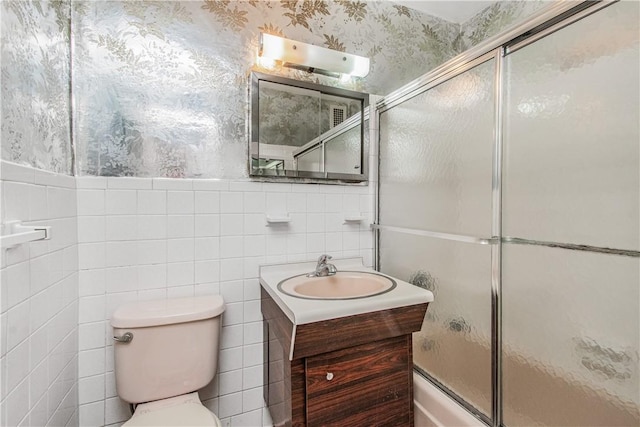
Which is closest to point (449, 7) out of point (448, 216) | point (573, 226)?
point (448, 216)

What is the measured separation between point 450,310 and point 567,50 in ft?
3.52

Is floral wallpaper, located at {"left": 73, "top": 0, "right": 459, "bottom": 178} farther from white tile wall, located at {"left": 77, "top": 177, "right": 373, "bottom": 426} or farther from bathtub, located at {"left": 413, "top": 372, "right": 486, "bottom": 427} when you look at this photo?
bathtub, located at {"left": 413, "top": 372, "right": 486, "bottom": 427}

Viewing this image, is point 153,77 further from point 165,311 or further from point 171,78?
point 165,311

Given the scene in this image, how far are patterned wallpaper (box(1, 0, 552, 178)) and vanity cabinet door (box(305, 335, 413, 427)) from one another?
3.12 feet

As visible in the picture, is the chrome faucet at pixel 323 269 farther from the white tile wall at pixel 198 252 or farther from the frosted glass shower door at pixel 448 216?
A: the frosted glass shower door at pixel 448 216

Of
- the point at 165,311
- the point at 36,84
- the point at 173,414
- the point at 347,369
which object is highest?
the point at 36,84

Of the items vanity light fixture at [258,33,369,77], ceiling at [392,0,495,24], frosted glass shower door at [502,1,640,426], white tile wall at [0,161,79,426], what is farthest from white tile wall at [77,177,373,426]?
ceiling at [392,0,495,24]

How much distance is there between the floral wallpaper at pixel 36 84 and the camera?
2.59ft

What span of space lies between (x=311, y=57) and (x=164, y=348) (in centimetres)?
147

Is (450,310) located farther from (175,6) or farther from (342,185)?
(175,6)

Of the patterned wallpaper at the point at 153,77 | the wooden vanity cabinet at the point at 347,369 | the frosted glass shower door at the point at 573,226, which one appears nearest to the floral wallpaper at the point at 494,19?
the patterned wallpaper at the point at 153,77

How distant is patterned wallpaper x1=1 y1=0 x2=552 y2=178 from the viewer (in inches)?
42.1

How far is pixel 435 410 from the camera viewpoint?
4.32 feet

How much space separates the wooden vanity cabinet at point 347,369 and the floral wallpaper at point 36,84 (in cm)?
95
